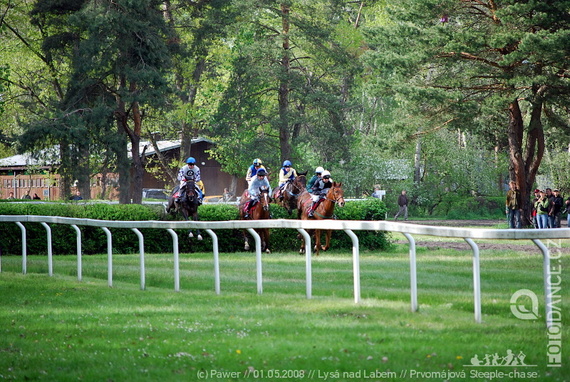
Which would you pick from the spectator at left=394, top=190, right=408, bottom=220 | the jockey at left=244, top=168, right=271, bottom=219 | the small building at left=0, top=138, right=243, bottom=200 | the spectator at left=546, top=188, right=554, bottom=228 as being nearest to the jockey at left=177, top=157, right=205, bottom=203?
the jockey at left=244, top=168, right=271, bottom=219

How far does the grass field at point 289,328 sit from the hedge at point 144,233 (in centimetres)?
800

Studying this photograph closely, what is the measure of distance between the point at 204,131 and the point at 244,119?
7.88 m

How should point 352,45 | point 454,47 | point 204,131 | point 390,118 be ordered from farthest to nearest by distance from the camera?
point 390,118
point 204,131
point 352,45
point 454,47

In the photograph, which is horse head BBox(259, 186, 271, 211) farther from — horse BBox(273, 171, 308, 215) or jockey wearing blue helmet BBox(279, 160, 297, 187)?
jockey wearing blue helmet BBox(279, 160, 297, 187)

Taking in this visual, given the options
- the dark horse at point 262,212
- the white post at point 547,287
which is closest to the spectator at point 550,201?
the dark horse at point 262,212

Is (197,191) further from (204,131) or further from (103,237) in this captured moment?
(204,131)

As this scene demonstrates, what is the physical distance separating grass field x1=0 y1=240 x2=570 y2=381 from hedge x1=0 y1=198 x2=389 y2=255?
315 inches

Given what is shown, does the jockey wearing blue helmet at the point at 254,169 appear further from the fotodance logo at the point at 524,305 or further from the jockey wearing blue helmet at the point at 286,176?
the fotodance logo at the point at 524,305

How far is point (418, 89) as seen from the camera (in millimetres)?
30094

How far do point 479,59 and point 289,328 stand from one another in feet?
77.4

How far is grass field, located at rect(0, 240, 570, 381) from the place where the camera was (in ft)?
22.2

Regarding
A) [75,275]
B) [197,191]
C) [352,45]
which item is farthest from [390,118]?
[75,275]

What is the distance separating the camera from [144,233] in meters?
21.4

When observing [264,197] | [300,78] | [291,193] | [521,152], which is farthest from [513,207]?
[300,78]
